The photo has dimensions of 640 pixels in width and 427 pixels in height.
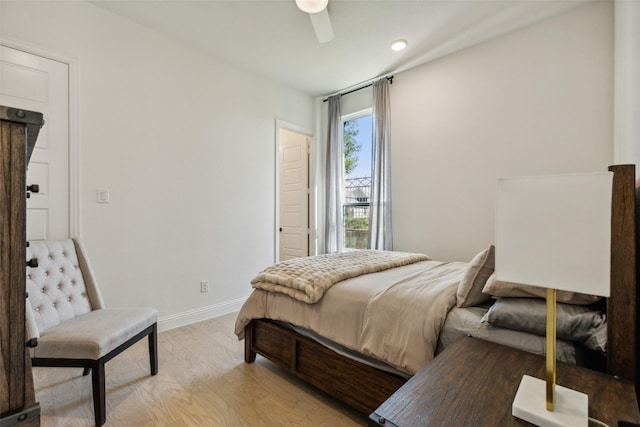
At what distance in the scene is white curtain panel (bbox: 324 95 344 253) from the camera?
14.0 ft

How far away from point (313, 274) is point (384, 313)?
0.55 meters

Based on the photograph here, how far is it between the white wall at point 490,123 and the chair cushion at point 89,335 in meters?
2.86

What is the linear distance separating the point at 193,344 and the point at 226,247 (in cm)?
113

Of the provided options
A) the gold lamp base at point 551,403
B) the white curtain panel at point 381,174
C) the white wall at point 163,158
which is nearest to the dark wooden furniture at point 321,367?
the gold lamp base at point 551,403

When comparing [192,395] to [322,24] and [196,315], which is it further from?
[322,24]

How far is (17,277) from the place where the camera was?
1.84 feet

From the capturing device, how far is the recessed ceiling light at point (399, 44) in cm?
300

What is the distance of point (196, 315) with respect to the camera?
3.10 m

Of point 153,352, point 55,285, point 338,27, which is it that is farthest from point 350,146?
point 55,285

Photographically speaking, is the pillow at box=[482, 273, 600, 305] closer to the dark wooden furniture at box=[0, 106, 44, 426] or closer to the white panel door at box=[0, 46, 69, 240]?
the dark wooden furniture at box=[0, 106, 44, 426]

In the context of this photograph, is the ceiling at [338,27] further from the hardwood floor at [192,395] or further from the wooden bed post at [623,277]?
the hardwood floor at [192,395]

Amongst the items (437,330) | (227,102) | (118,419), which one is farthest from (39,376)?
(227,102)

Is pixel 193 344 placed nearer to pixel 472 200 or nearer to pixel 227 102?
pixel 227 102

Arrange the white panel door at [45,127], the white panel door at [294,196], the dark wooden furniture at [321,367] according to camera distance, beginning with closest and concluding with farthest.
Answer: the dark wooden furniture at [321,367]
the white panel door at [45,127]
the white panel door at [294,196]
